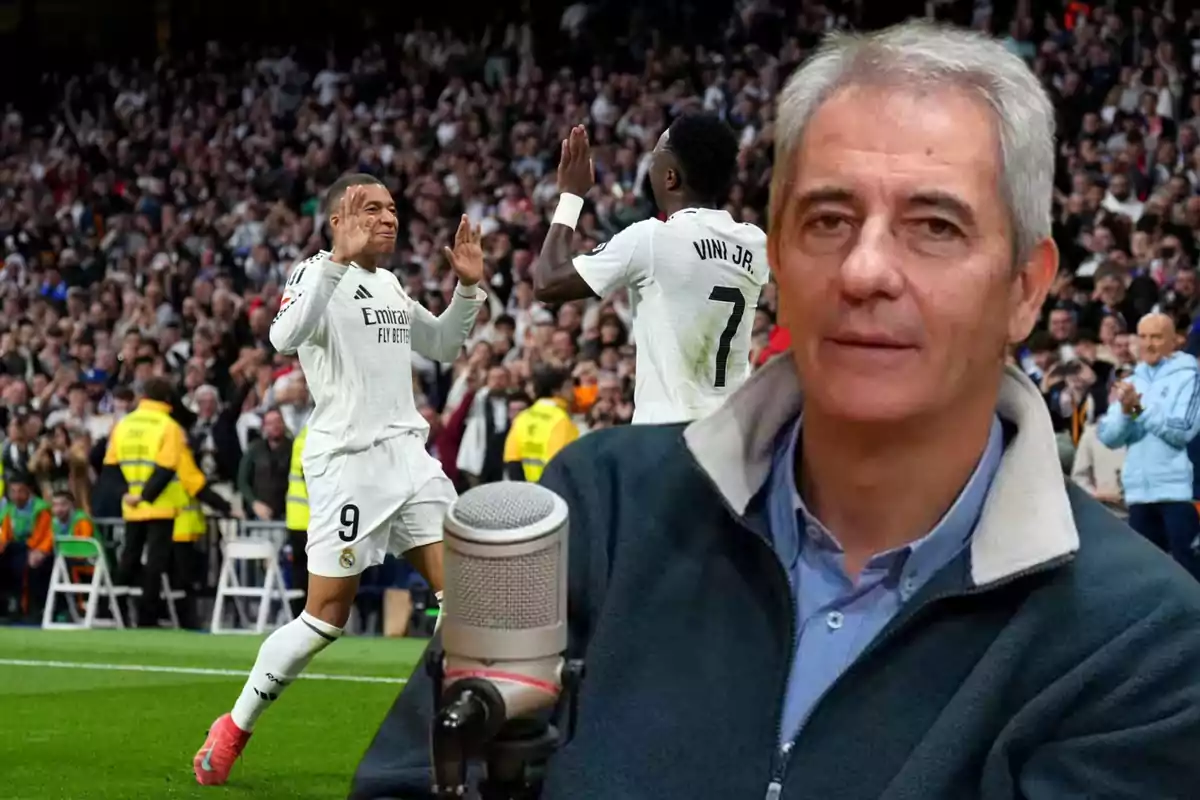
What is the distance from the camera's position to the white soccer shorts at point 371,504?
9055mm

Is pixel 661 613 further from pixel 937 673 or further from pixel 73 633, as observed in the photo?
pixel 73 633

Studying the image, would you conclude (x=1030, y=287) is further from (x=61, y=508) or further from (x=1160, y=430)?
(x=61, y=508)

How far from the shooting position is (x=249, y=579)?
18.3m

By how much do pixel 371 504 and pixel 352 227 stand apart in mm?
1236

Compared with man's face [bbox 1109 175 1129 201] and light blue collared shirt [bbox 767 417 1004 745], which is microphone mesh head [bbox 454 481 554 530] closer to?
light blue collared shirt [bbox 767 417 1004 745]

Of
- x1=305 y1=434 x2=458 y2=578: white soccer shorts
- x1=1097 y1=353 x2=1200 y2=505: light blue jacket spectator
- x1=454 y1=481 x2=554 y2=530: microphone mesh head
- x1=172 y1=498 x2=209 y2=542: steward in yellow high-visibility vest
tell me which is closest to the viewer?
x1=454 y1=481 x2=554 y2=530: microphone mesh head

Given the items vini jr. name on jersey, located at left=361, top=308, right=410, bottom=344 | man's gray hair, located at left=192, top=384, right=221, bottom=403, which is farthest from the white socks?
man's gray hair, located at left=192, top=384, right=221, bottom=403

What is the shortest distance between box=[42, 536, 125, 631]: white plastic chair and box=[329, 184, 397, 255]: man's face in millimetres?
9775

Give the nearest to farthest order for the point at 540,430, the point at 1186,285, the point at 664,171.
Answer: the point at 664,171 < the point at 1186,285 < the point at 540,430

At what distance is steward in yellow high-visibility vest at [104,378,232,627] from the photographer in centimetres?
1773

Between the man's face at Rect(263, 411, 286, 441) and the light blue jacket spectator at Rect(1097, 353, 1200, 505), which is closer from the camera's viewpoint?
the light blue jacket spectator at Rect(1097, 353, 1200, 505)

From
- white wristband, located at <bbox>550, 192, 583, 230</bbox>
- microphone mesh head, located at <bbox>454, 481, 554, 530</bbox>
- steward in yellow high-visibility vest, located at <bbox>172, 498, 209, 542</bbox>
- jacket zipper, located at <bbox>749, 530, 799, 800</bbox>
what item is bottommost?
steward in yellow high-visibility vest, located at <bbox>172, 498, 209, 542</bbox>

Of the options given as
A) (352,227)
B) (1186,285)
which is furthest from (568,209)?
(1186,285)

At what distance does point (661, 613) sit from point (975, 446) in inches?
16.1
